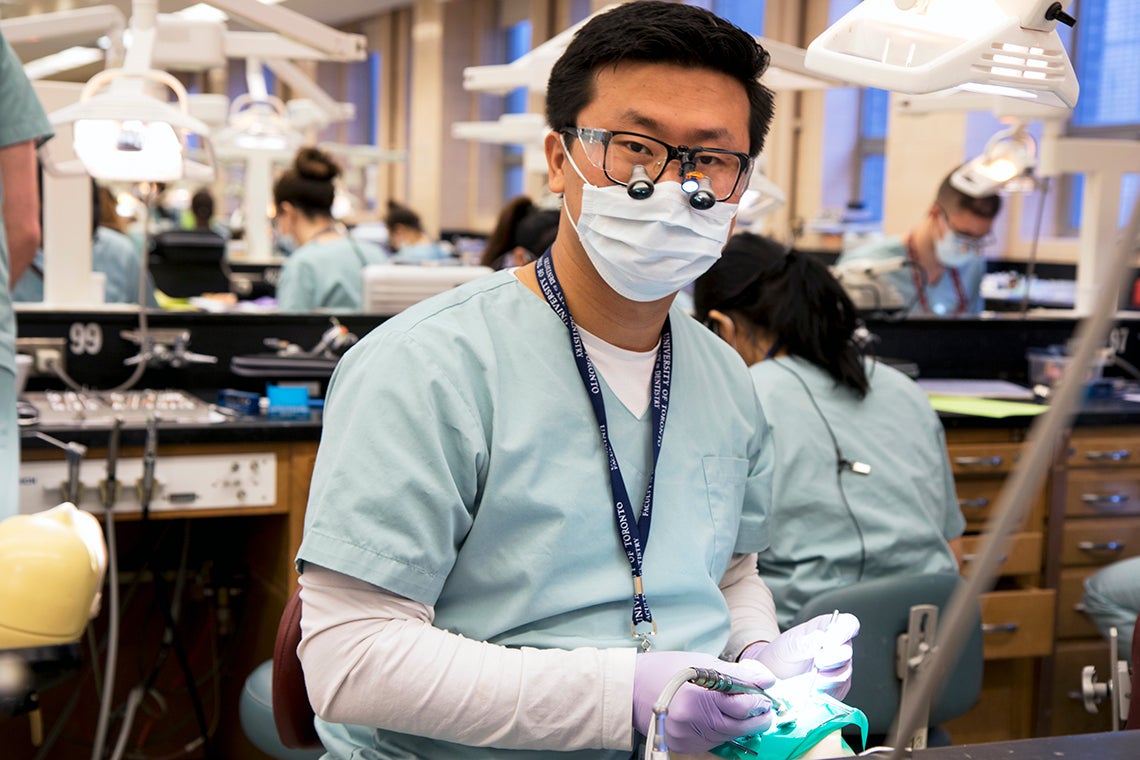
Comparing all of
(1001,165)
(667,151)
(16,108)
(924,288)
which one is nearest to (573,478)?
(667,151)

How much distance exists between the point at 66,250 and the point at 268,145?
2433 millimetres

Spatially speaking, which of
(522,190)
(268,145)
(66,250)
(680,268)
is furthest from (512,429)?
(522,190)

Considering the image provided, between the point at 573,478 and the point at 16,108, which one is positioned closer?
the point at 573,478

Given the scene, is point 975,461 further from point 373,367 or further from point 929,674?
point 929,674

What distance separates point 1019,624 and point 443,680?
209 centimetres

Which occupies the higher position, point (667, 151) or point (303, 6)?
point (303, 6)

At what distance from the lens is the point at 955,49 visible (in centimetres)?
120

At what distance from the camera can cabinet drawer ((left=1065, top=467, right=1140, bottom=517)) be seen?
119 inches

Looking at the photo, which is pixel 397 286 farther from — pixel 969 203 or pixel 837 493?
pixel 969 203

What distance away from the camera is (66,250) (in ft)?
10.4

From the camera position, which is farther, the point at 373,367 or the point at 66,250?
the point at 66,250

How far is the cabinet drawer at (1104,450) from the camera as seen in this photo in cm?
304

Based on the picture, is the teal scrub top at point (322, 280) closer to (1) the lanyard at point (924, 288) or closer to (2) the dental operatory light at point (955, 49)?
(1) the lanyard at point (924, 288)

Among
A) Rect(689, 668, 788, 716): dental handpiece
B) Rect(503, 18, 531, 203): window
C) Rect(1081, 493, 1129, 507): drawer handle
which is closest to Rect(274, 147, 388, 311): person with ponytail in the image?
Rect(1081, 493, 1129, 507): drawer handle
